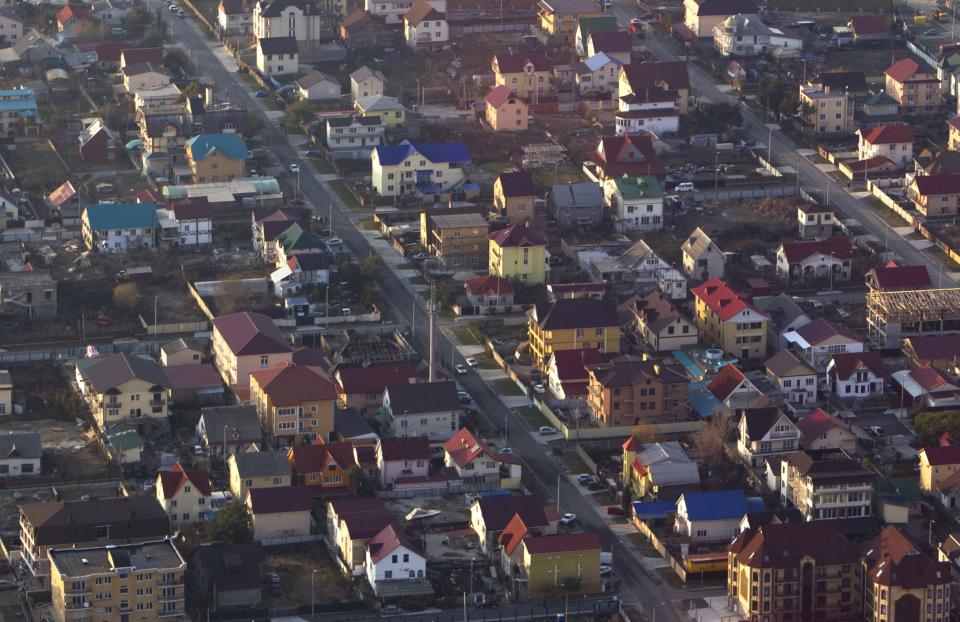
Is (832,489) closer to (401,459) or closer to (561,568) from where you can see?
(561,568)

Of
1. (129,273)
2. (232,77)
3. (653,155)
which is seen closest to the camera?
(129,273)

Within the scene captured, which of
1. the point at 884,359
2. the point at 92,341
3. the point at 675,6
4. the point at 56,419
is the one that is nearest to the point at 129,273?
the point at 92,341

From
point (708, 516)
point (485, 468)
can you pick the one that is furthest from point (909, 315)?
point (485, 468)

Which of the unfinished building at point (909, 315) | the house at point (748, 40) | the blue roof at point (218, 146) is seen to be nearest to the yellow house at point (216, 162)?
the blue roof at point (218, 146)

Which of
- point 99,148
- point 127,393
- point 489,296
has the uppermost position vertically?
point 127,393

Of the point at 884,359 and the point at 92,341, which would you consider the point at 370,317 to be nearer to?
the point at 92,341

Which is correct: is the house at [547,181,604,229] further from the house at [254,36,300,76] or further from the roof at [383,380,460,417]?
the house at [254,36,300,76]
